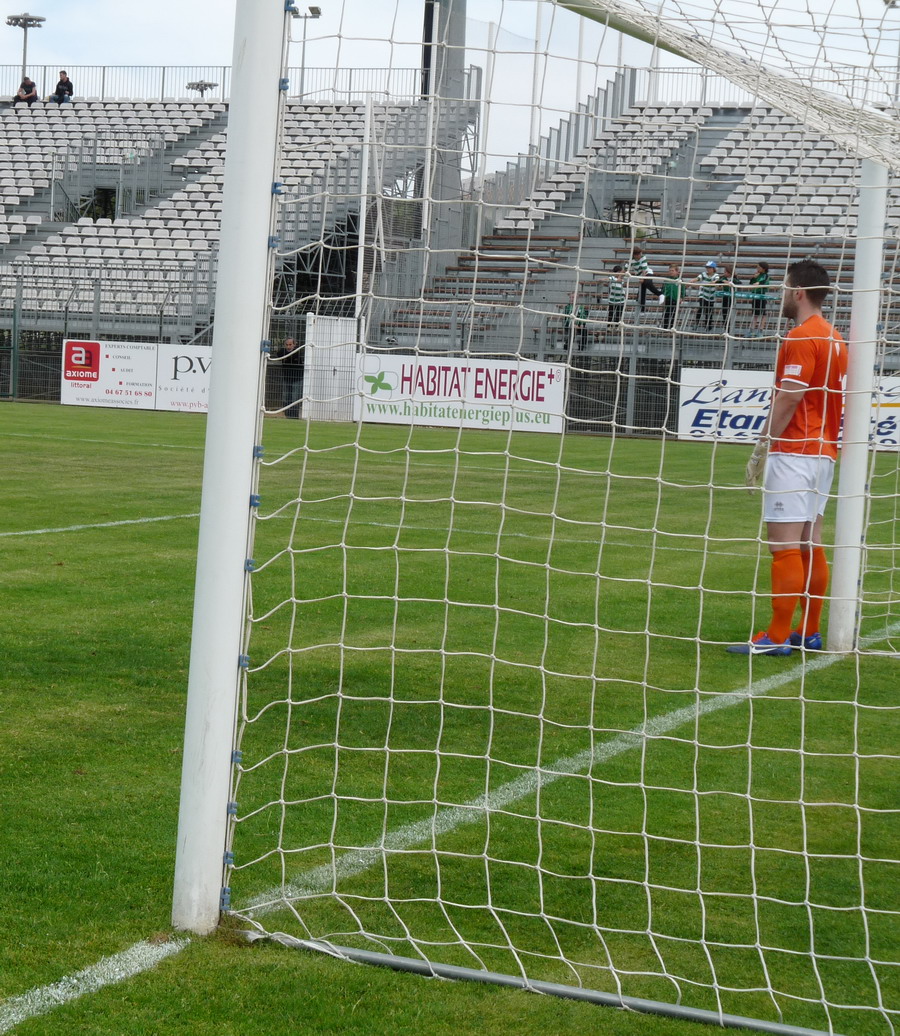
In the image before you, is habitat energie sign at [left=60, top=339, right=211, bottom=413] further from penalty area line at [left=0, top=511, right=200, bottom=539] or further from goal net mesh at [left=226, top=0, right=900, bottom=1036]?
goal net mesh at [left=226, top=0, right=900, bottom=1036]

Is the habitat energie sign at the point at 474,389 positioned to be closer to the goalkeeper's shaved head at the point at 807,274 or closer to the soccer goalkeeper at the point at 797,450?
the soccer goalkeeper at the point at 797,450

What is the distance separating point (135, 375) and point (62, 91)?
16.7 meters

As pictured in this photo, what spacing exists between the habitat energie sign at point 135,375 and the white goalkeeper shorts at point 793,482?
18975 millimetres

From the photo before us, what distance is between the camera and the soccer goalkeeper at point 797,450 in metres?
5.82

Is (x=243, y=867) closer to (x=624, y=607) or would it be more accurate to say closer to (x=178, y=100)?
(x=624, y=607)

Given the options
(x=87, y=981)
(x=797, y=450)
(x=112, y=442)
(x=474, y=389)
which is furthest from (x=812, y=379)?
(x=474, y=389)

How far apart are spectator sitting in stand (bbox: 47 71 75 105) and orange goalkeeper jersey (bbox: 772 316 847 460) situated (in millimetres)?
35408

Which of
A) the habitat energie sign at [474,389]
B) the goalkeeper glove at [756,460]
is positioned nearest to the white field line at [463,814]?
the goalkeeper glove at [756,460]

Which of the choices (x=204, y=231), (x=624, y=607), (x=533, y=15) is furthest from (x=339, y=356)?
(x=533, y=15)

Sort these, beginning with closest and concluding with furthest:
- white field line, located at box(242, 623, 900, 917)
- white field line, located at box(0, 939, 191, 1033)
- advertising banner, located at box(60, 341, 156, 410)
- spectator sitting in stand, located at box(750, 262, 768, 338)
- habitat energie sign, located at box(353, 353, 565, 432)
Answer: white field line, located at box(0, 939, 191, 1033)
white field line, located at box(242, 623, 900, 917)
spectator sitting in stand, located at box(750, 262, 768, 338)
habitat energie sign, located at box(353, 353, 565, 432)
advertising banner, located at box(60, 341, 156, 410)

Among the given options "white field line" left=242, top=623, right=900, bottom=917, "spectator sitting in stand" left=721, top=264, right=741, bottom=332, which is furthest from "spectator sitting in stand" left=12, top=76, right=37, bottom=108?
"white field line" left=242, top=623, right=900, bottom=917

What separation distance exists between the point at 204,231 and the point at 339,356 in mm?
9915

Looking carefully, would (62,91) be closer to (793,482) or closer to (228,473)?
(793,482)

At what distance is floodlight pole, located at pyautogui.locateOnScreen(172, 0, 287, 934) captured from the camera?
2928 mm
